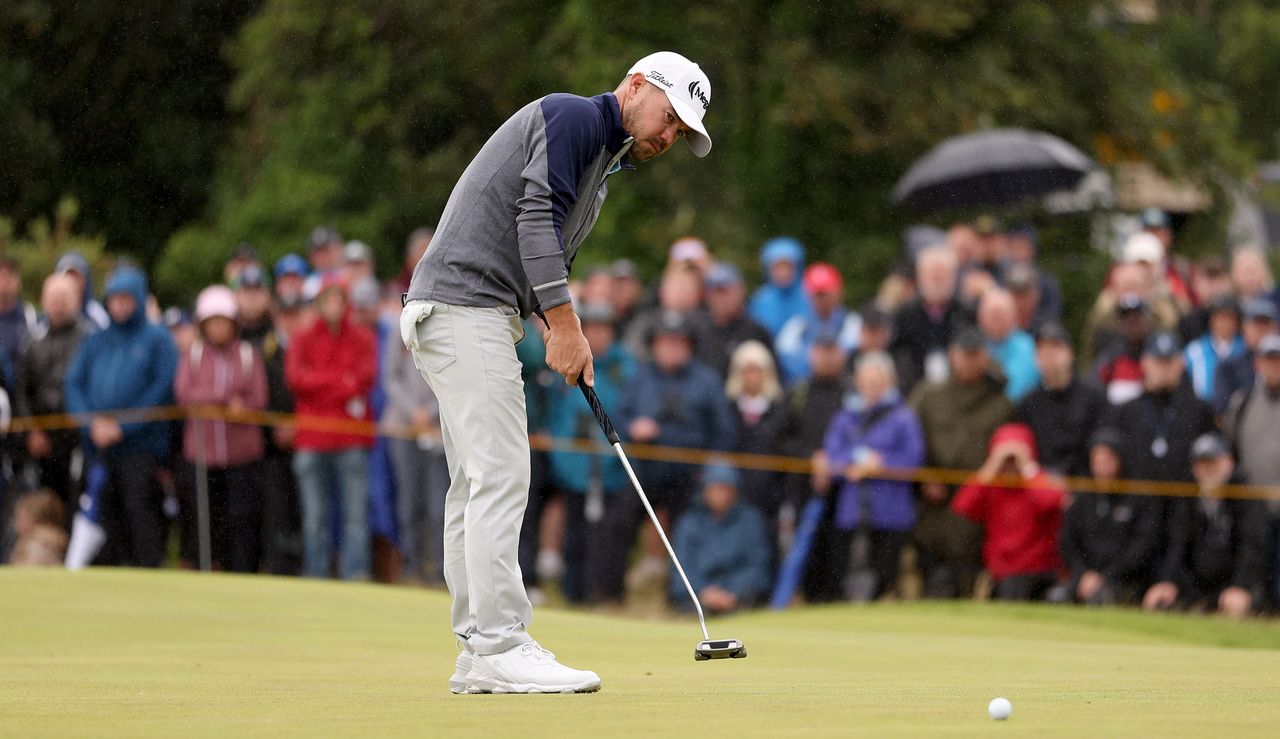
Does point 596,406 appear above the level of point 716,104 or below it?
below

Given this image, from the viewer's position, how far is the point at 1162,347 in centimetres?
1320

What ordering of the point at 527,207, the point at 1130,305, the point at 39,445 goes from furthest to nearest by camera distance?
the point at 39,445 → the point at 1130,305 → the point at 527,207

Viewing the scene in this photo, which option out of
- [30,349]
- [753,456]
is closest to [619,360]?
[753,456]

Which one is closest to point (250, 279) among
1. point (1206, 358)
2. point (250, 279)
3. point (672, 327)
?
point (250, 279)

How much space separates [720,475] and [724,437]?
0.32 meters

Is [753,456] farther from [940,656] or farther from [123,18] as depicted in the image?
[123,18]

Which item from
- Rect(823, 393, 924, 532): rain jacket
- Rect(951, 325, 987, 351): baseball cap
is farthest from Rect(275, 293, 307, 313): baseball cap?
Rect(951, 325, 987, 351): baseball cap

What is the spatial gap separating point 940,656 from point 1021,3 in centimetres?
1507

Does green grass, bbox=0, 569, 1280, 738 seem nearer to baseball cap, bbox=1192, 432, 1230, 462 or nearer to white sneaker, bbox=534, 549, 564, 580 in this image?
baseball cap, bbox=1192, 432, 1230, 462

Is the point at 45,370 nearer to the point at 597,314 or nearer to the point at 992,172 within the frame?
the point at 597,314

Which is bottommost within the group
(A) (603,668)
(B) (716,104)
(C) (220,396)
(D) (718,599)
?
(D) (718,599)

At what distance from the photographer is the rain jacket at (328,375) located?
14430 mm

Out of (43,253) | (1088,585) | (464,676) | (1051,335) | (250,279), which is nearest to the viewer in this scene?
(464,676)

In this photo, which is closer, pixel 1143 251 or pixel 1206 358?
pixel 1206 358
